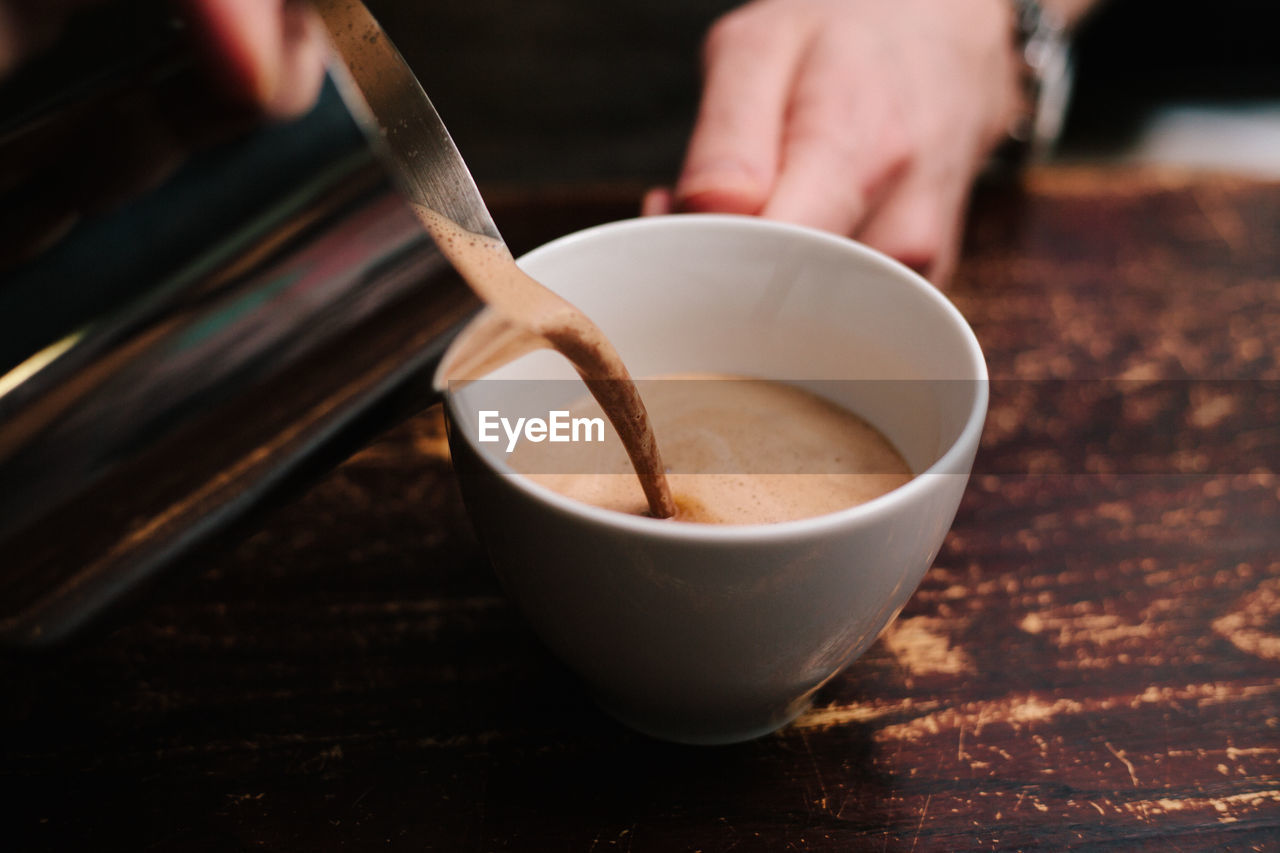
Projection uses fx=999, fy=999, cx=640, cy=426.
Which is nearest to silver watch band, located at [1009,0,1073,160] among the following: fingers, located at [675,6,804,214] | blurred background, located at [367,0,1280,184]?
blurred background, located at [367,0,1280,184]

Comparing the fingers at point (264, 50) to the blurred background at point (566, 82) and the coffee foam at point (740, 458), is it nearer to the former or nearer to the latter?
the coffee foam at point (740, 458)


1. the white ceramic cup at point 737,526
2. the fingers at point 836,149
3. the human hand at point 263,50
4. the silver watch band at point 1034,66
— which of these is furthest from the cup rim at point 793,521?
the silver watch band at point 1034,66

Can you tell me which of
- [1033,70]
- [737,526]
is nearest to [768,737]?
[737,526]

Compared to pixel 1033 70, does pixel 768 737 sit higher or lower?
→ lower

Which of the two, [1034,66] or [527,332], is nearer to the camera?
[527,332]

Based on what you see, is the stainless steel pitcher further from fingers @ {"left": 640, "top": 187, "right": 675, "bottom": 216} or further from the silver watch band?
the silver watch band

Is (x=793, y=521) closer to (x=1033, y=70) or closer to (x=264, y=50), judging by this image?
(x=264, y=50)
